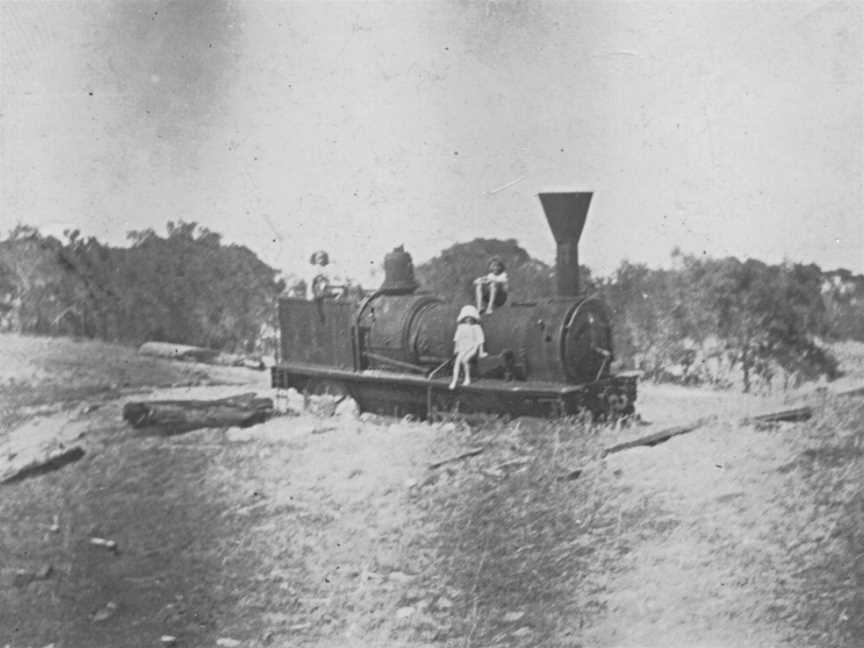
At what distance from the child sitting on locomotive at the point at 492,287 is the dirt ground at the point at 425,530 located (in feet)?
3.15

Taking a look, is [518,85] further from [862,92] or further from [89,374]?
[89,374]

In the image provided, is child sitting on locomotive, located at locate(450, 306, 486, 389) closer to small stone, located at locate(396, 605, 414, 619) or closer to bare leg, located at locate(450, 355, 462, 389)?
bare leg, located at locate(450, 355, 462, 389)

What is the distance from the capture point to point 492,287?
5.85 metres

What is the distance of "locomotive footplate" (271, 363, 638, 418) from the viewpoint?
19.2 ft

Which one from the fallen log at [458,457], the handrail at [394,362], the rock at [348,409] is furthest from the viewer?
the handrail at [394,362]

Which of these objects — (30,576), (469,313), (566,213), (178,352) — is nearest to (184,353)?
(178,352)

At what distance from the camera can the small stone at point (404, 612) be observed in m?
4.87

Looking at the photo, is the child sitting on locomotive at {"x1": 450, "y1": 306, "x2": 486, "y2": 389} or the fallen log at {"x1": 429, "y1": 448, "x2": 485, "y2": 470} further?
the child sitting on locomotive at {"x1": 450, "y1": 306, "x2": 486, "y2": 389}

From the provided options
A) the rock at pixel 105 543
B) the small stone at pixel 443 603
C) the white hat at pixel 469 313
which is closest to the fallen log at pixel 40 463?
the rock at pixel 105 543

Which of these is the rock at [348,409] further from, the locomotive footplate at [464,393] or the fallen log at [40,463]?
the fallen log at [40,463]

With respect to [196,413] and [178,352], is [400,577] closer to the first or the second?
[196,413]

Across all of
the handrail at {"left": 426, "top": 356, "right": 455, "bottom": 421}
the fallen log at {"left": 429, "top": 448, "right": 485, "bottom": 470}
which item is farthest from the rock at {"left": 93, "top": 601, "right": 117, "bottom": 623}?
the handrail at {"left": 426, "top": 356, "right": 455, "bottom": 421}

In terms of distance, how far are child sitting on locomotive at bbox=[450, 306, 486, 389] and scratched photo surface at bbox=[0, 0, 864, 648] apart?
2.29 feet

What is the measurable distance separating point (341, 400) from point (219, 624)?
7.68 ft
